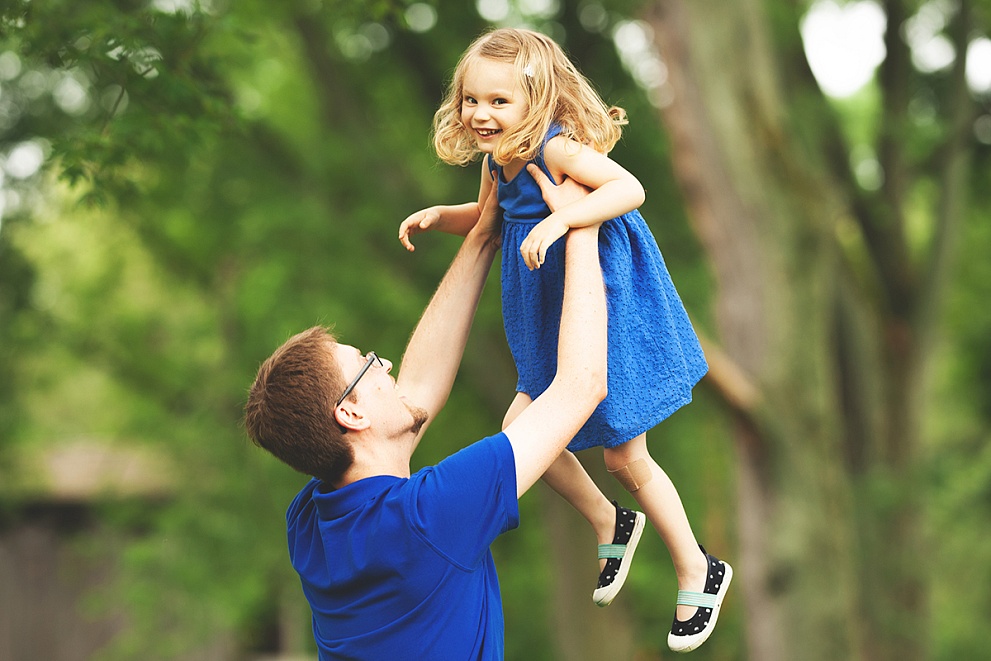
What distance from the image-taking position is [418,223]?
2.72m

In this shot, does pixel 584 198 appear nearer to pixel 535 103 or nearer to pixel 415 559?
pixel 535 103

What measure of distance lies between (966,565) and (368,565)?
1464cm

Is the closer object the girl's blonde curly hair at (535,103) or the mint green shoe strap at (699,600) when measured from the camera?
the girl's blonde curly hair at (535,103)

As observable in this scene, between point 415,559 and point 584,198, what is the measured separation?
83 centimetres

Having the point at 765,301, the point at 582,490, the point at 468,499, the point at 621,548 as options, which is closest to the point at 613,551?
the point at 621,548

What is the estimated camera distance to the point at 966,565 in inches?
603

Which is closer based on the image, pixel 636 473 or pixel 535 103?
pixel 535 103

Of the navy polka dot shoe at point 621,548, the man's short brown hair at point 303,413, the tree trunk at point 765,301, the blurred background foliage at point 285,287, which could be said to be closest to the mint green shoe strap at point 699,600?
the navy polka dot shoe at point 621,548

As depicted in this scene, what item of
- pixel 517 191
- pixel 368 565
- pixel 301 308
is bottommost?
pixel 301 308

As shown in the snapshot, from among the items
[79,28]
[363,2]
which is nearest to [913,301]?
[363,2]

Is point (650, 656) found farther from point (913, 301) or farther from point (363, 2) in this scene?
point (363, 2)

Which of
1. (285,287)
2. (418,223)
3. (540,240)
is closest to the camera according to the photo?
(540,240)

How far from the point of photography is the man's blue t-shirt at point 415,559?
2400 millimetres

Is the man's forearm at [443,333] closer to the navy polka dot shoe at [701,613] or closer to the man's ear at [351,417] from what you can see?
the man's ear at [351,417]
